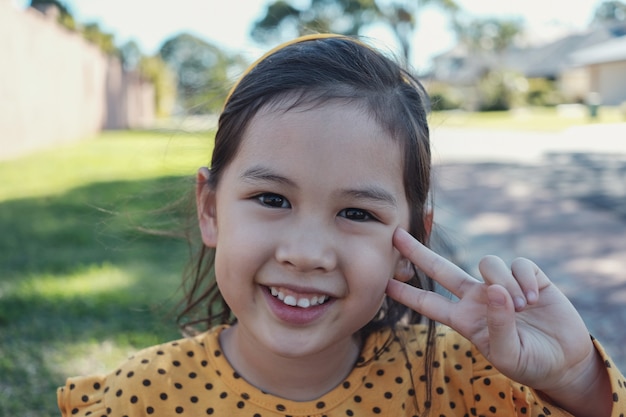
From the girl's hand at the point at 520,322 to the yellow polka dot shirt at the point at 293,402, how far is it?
0.11 meters

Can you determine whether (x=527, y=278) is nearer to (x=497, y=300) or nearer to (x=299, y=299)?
(x=497, y=300)

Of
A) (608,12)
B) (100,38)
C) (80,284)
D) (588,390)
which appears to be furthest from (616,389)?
(608,12)

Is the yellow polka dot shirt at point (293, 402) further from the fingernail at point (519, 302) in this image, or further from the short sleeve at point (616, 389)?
the fingernail at point (519, 302)

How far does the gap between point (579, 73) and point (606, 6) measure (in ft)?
142

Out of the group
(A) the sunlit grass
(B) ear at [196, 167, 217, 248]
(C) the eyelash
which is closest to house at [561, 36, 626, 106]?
(A) the sunlit grass

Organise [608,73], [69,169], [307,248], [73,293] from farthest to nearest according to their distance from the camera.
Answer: [608,73]
[69,169]
[73,293]
[307,248]

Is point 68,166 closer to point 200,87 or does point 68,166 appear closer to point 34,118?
point 34,118

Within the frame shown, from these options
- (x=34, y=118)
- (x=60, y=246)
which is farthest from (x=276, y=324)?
(x=34, y=118)

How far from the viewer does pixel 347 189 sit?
142cm

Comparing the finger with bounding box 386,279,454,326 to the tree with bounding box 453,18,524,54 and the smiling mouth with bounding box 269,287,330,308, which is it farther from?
the tree with bounding box 453,18,524,54

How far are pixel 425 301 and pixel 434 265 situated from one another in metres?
0.08

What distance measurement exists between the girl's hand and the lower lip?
0.19 meters

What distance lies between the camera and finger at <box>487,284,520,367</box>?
4.17ft

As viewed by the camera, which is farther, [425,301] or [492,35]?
[492,35]
